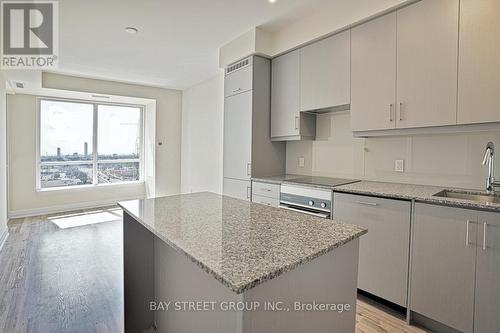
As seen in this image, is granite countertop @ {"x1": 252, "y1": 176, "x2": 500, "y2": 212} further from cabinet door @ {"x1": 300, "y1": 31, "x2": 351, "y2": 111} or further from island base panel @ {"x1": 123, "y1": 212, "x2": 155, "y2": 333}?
island base panel @ {"x1": 123, "y1": 212, "x2": 155, "y2": 333}

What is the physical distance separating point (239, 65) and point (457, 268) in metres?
2.93

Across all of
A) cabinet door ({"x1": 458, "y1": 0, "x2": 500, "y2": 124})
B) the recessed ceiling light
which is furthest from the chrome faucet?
the recessed ceiling light

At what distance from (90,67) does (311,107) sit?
3.69 meters

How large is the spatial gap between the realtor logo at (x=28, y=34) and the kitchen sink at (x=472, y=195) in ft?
12.4

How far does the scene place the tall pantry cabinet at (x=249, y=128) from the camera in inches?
129

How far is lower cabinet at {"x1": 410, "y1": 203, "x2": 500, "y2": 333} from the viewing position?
1615 mm

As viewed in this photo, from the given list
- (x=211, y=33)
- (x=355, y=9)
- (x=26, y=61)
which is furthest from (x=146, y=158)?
(x=355, y=9)

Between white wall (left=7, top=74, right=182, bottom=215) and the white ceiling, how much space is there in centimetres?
79

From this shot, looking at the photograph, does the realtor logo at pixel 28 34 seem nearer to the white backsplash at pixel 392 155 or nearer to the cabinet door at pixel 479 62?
the white backsplash at pixel 392 155

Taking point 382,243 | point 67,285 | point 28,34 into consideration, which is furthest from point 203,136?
point 382,243

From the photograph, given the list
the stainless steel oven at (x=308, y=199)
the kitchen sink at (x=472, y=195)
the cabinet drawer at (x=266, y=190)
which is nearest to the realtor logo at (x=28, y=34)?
the cabinet drawer at (x=266, y=190)

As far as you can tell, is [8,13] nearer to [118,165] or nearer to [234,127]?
[234,127]

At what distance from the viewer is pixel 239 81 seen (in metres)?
3.43

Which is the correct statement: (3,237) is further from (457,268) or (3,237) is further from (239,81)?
(457,268)
